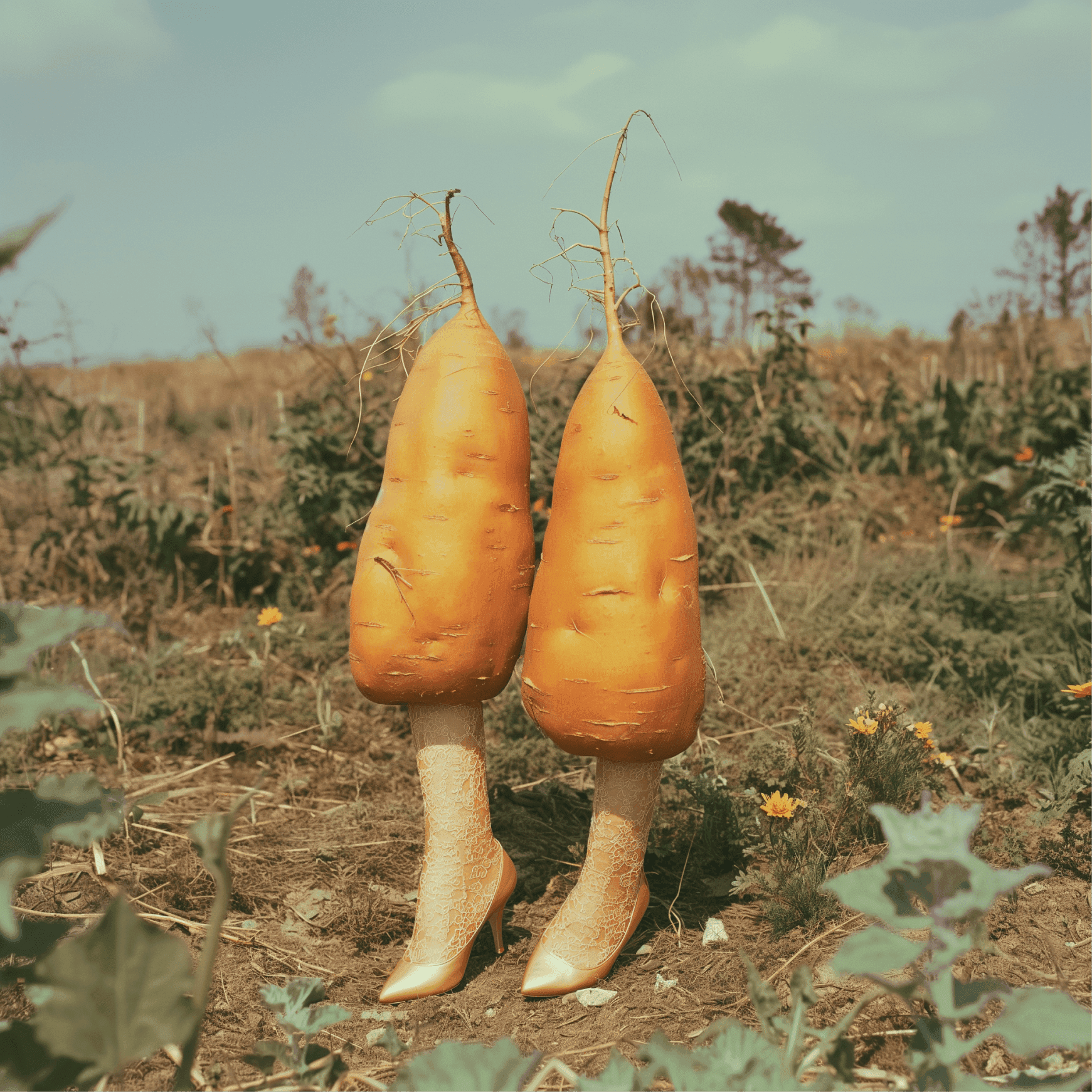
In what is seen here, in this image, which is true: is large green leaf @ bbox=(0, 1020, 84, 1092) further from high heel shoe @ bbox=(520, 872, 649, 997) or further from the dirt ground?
high heel shoe @ bbox=(520, 872, 649, 997)

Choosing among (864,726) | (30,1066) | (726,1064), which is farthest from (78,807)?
(864,726)

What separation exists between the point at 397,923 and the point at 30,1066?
1.41m

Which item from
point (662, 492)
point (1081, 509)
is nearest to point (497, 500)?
point (662, 492)

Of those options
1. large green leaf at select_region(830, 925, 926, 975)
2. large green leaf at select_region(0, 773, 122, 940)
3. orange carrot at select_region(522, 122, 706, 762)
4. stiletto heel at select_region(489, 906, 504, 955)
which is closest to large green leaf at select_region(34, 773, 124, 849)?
large green leaf at select_region(0, 773, 122, 940)

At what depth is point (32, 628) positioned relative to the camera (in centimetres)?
106

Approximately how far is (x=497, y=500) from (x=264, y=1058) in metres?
1.16

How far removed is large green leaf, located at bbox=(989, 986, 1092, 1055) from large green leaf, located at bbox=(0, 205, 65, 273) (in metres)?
1.42

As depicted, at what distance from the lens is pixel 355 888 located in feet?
8.16

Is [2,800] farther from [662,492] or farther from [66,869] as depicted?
[66,869]

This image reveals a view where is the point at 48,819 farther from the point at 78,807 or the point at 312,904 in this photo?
the point at 312,904

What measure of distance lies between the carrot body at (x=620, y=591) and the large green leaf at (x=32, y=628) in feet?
3.45

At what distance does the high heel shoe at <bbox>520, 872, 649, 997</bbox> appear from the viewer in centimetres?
202

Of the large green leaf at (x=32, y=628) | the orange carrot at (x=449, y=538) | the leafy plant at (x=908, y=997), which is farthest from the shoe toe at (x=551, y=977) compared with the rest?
the large green leaf at (x=32, y=628)

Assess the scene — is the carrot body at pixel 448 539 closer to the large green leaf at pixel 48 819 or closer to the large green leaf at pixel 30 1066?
the large green leaf at pixel 48 819
